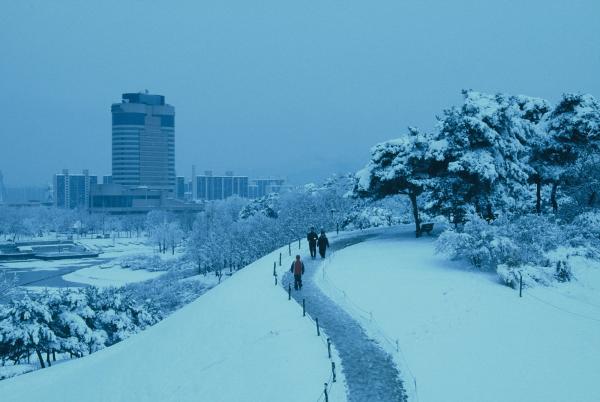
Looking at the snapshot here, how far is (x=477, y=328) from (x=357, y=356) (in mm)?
3682

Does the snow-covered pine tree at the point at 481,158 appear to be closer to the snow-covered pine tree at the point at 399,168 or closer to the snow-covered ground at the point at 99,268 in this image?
the snow-covered pine tree at the point at 399,168

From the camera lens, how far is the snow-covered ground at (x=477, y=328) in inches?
435

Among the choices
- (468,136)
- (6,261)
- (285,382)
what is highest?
(468,136)

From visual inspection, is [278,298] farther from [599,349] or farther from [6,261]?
[6,261]

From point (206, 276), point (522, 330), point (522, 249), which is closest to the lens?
point (522, 330)

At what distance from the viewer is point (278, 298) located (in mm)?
17562

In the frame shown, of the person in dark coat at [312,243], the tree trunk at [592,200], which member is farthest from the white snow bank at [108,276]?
the tree trunk at [592,200]

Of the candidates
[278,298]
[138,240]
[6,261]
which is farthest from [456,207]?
[138,240]

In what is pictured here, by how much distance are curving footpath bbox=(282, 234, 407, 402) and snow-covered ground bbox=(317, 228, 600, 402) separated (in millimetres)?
323

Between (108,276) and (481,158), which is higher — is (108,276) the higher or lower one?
the lower one

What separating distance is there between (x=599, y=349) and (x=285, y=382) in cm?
780

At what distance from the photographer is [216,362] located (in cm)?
1398

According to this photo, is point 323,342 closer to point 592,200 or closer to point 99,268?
point 592,200

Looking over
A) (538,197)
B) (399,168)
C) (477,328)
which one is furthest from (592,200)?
(477,328)
